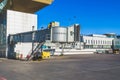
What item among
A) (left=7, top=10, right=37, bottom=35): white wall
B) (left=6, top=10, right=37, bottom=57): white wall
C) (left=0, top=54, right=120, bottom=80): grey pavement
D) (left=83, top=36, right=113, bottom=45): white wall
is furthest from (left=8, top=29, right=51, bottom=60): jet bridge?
(left=83, top=36, right=113, bottom=45): white wall

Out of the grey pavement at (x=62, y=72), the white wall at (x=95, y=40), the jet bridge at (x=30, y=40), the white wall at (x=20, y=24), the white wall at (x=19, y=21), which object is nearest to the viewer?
the grey pavement at (x=62, y=72)

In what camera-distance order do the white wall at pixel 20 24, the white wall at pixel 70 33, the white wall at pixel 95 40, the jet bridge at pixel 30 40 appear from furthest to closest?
the white wall at pixel 95 40, the white wall at pixel 20 24, the white wall at pixel 70 33, the jet bridge at pixel 30 40

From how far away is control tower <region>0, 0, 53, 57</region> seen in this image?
5190 cm

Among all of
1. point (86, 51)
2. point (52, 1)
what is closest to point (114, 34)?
point (86, 51)

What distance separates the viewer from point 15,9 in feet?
185

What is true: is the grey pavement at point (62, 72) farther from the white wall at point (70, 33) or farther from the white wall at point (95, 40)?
the white wall at point (95, 40)

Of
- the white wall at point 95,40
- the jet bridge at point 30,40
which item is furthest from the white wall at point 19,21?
the white wall at point 95,40

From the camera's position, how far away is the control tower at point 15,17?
51.9 metres

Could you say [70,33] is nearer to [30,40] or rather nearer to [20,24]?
[30,40]

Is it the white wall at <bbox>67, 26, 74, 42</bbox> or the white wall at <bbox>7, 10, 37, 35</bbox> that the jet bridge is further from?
the white wall at <bbox>67, 26, 74, 42</bbox>

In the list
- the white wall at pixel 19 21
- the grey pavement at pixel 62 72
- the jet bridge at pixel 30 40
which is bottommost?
the grey pavement at pixel 62 72

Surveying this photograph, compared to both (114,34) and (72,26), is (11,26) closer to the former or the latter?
(72,26)

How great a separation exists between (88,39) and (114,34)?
161 feet

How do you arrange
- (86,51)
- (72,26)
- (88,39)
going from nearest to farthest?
(72,26), (86,51), (88,39)
